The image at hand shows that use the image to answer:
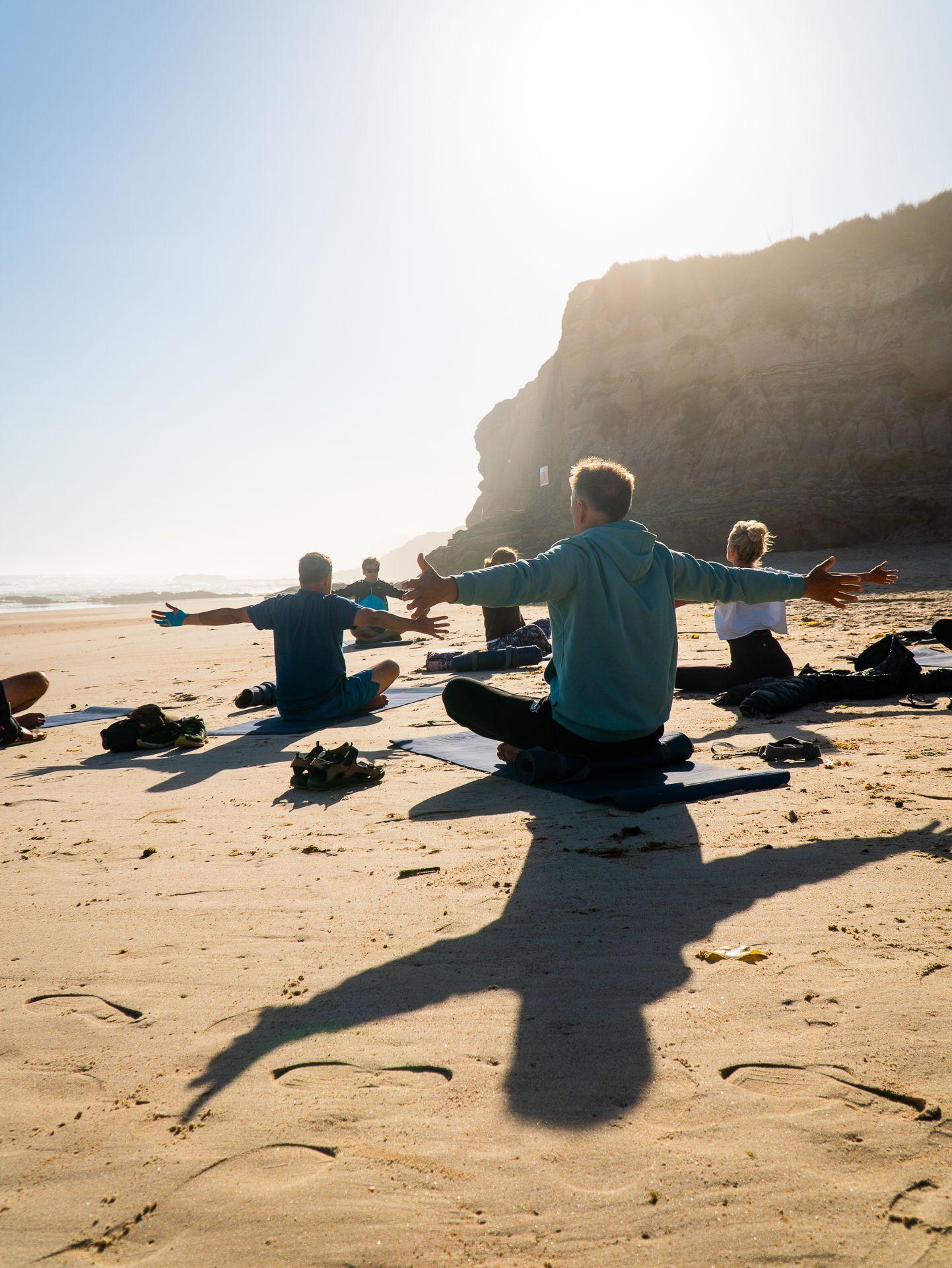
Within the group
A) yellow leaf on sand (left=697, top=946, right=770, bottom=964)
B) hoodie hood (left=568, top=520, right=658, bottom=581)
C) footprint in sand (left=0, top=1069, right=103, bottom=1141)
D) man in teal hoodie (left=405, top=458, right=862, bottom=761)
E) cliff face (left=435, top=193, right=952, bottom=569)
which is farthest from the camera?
cliff face (left=435, top=193, right=952, bottom=569)

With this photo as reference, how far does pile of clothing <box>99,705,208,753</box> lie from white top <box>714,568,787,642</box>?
4.26m

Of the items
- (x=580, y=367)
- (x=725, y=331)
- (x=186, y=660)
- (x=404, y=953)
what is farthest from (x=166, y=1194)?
(x=580, y=367)

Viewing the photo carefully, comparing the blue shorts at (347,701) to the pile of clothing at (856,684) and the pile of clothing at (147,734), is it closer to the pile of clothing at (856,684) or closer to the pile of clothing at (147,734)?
the pile of clothing at (147,734)

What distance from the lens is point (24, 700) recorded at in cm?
738

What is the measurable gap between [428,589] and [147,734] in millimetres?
3754

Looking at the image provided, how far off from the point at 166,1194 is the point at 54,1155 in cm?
32

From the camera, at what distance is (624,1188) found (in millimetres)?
1508

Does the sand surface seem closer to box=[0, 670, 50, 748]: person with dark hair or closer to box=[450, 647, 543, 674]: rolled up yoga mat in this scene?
box=[0, 670, 50, 748]: person with dark hair

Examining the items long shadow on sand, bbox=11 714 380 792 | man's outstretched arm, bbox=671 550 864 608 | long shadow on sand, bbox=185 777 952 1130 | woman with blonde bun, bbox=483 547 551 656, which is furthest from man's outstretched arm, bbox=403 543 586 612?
woman with blonde bun, bbox=483 547 551 656

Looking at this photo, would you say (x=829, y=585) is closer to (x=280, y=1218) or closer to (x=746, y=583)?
(x=746, y=583)

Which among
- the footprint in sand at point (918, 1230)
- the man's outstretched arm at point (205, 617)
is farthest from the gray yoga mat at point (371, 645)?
the footprint in sand at point (918, 1230)

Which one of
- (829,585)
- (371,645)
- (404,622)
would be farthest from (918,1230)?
(371,645)

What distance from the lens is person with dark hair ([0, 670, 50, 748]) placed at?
263 inches

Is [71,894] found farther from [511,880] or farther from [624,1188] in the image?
[624,1188]
